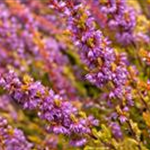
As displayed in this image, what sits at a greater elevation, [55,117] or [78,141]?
[55,117]

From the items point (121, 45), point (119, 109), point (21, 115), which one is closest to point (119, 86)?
point (119, 109)

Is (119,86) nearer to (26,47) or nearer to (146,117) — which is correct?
(146,117)

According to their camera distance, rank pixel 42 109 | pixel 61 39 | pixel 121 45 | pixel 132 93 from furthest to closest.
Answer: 1. pixel 61 39
2. pixel 121 45
3. pixel 132 93
4. pixel 42 109

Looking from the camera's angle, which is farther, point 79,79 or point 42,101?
point 79,79

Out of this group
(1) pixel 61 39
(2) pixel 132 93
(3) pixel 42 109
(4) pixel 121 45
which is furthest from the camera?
(1) pixel 61 39

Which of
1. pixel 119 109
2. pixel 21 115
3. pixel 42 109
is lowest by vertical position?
pixel 21 115

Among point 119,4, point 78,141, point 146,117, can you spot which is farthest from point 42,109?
point 119,4

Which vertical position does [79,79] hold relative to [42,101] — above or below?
below

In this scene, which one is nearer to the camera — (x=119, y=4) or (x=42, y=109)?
(x=42, y=109)
